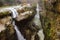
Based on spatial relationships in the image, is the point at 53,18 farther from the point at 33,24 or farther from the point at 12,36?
the point at 12,36

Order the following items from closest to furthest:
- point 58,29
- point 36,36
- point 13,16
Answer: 1. point 58,29
2. point 36,36
3. point 13,16

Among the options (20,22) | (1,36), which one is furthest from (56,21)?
(1,36)

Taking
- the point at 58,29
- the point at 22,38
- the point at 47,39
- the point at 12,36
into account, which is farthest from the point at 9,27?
the point at 58,29

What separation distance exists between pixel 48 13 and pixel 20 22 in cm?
171

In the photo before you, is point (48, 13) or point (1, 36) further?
point (48, 13)

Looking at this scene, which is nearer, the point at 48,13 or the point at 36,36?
the point at 48,13

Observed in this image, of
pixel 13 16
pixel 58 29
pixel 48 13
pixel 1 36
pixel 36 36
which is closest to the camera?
pixel 58 29

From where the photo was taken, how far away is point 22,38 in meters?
8.02

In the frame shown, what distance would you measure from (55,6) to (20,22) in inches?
93.0

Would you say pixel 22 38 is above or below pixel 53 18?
below

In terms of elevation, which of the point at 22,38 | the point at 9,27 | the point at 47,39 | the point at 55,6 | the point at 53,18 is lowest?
the point at 22,38

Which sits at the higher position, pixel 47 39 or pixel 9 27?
pixel 9 27

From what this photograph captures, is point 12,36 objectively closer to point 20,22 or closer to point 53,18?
point 20,22

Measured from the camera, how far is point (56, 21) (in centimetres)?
631
